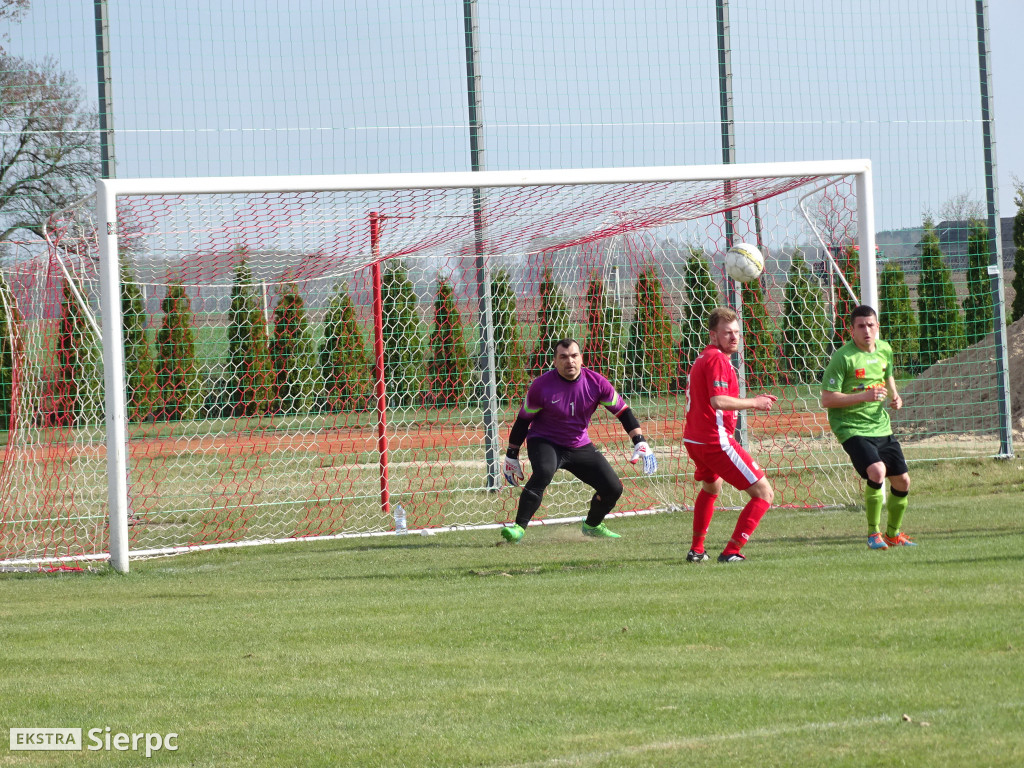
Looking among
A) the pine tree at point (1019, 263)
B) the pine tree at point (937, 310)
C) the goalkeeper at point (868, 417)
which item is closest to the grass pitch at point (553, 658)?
the goalkeeper at point (868, 417)

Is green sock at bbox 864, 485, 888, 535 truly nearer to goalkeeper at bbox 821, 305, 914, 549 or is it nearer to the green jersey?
goalkeeper at bbox 821, 305, 914, 549

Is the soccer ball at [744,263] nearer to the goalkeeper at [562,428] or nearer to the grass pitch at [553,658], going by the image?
the goalkeeper at [562,428]

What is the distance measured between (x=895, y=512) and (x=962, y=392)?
1018 cm

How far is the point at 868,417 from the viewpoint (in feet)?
29.8

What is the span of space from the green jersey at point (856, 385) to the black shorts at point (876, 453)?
0.05 metres

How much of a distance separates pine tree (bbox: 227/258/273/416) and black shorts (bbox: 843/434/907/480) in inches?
376

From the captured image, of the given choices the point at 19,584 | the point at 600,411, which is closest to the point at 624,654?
the point at 19,584

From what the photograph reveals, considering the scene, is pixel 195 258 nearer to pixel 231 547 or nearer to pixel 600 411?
pixel 231 547

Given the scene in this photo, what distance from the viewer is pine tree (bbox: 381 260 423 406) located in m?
16.8

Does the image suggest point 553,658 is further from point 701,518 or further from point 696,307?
point 696,307

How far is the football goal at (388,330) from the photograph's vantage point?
11.4 meters

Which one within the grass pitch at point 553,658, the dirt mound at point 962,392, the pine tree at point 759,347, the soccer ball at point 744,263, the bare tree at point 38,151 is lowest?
the grass pitch at point 553,658

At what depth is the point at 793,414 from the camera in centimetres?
1487

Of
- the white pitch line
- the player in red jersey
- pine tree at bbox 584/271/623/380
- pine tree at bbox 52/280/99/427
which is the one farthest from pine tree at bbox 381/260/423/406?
the white pitch line
